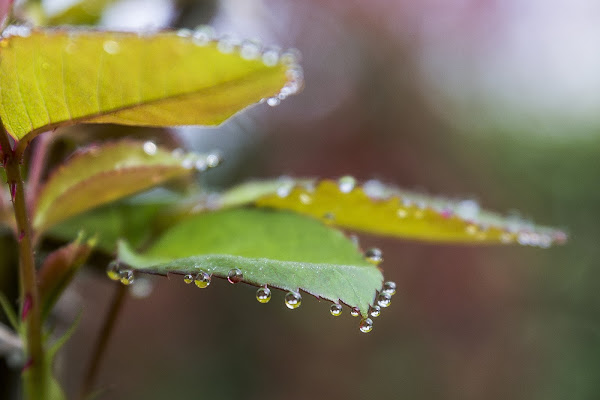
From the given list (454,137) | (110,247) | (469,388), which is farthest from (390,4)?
(110,247)

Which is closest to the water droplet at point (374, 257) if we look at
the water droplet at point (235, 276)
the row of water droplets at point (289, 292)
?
the row of water droplets at point (289, 292)

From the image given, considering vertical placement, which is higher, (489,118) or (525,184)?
(489,118)

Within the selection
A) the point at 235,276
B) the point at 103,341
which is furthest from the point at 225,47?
the point at 103,341

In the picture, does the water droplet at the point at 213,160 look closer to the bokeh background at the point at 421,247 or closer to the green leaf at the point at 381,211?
the green leaf at the point at 381,211

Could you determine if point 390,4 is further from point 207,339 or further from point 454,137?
point 207,339

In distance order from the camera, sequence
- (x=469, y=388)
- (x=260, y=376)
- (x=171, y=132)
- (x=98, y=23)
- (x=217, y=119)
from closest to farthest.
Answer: (x=217, y=119)
(x=171, y=132)
(x=98, y=23)
(x=469, y=388)
(x=260, y=376)

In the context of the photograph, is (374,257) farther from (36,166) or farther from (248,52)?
(36,166)
